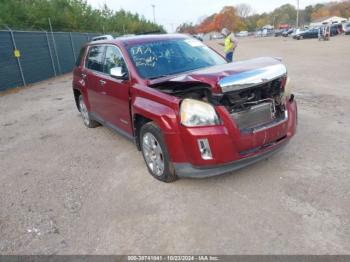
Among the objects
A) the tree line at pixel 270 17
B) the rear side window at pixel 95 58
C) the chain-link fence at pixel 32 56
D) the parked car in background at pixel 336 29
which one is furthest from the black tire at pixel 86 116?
the tree line at pixel 270 17

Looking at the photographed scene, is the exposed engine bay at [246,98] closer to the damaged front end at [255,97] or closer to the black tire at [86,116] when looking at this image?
the damaged front end at [255,97]

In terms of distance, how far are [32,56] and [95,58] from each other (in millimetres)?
10810

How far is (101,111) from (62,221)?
2.49m

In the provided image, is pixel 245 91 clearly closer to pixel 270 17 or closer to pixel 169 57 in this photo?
pixel 169 57

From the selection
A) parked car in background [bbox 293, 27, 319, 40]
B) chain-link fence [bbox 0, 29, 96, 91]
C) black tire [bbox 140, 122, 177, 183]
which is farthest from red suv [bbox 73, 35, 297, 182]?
parked car in background [bbox 293, 27, 319, 40]

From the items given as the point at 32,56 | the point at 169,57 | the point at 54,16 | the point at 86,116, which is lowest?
the point at 86,116

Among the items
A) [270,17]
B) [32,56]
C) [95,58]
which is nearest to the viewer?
[95,58]

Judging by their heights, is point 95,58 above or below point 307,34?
above

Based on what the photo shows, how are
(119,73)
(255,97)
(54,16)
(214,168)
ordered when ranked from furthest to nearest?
1. (54,16)
2. (119,73)
3. (255,97)
4. (214,168)

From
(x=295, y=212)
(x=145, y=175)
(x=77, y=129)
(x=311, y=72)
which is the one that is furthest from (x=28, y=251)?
(x=311, y=72)

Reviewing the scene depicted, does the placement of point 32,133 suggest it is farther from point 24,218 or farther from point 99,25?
point 99,25

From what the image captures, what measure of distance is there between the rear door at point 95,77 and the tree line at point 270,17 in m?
115

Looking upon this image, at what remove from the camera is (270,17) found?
12812 cm

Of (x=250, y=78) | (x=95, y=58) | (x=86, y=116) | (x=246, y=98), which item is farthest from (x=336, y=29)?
(x=250, y=78)
